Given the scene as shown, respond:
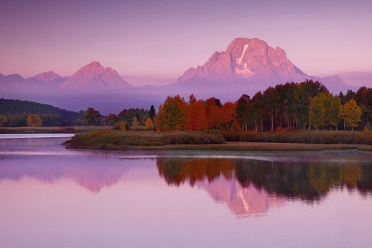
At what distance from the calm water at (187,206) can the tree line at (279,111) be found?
202ft

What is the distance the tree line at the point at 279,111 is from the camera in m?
107

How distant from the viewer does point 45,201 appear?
29562 mm

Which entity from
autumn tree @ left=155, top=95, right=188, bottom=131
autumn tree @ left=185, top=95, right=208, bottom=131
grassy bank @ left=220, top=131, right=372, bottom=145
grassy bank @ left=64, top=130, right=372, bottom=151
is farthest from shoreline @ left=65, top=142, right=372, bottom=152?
autumn tree @ left=185, top=95, right=208, bottom=131

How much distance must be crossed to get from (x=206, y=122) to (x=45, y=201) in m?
90.5

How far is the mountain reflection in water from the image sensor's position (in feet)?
99.2

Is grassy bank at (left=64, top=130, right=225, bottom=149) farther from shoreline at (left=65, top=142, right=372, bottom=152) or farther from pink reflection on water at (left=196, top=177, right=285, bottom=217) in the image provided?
pink reflection on water at (left=196, top=177, right=285, bottom=217)

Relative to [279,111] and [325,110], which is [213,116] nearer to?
[279,111]

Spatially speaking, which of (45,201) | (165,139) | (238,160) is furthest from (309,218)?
(165,139)

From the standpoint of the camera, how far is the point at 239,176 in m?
40.4

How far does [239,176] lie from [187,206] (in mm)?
13434

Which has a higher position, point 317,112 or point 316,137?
point 317,112

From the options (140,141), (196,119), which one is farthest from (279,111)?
(140,141)

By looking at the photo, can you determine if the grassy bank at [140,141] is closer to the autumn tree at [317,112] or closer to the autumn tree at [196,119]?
the autumn tree at [317,112]

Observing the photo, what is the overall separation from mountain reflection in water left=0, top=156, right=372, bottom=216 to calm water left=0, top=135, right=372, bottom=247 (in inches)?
2.7
